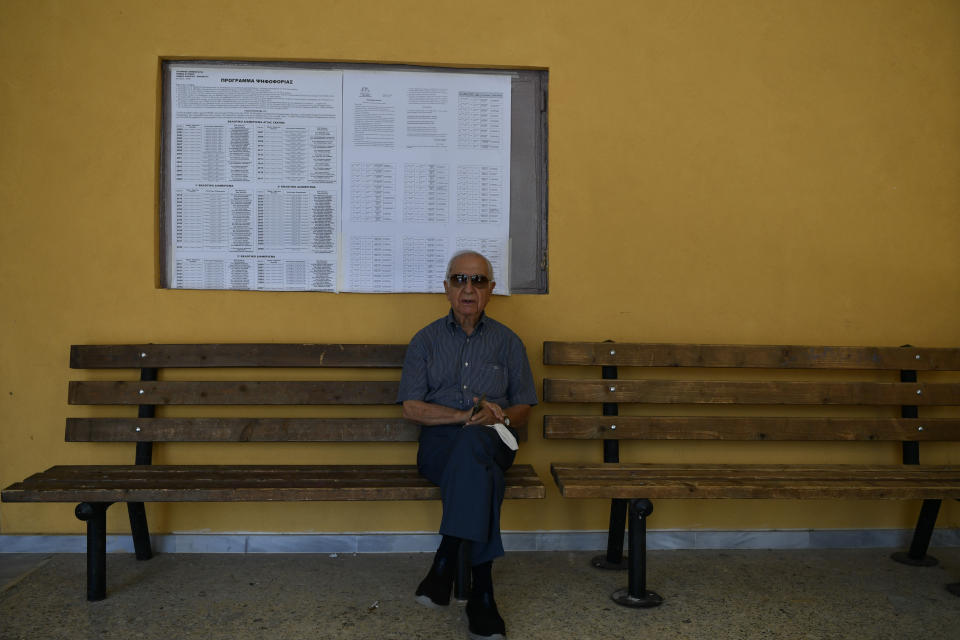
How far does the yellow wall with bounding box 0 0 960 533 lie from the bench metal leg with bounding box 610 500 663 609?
69cm

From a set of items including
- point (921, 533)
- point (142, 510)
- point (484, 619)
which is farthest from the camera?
point (921, 533)

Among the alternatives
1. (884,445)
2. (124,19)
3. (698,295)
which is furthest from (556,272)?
(124,19)

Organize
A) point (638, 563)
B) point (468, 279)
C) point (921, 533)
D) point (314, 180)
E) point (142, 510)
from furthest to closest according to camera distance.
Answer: point (314, 180)
point (921, 533)
point (142, 510)
point (468, 279)
point (638, 563)

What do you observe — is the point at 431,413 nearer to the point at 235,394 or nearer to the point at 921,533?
the point at 235,394

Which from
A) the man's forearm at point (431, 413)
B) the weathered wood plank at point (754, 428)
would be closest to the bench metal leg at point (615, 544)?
the weathered wood plank at point (754, 428)

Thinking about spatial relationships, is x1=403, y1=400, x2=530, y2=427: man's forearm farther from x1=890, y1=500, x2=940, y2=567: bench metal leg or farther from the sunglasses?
x1=890, y1=500, x2=940, y2=567: bench metal leg

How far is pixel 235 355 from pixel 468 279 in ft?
3.96

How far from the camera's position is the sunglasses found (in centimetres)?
310

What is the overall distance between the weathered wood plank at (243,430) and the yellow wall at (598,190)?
7.8 inches

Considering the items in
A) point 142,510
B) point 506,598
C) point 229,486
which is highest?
point 229,486

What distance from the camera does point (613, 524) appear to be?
131 inches

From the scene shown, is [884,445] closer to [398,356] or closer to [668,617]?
[668,617]

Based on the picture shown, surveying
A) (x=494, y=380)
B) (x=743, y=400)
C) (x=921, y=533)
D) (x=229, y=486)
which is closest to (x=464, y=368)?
(x=494, y=380)

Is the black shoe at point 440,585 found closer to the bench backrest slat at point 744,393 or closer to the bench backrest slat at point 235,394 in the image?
the bench backrest slat at point 235,394
